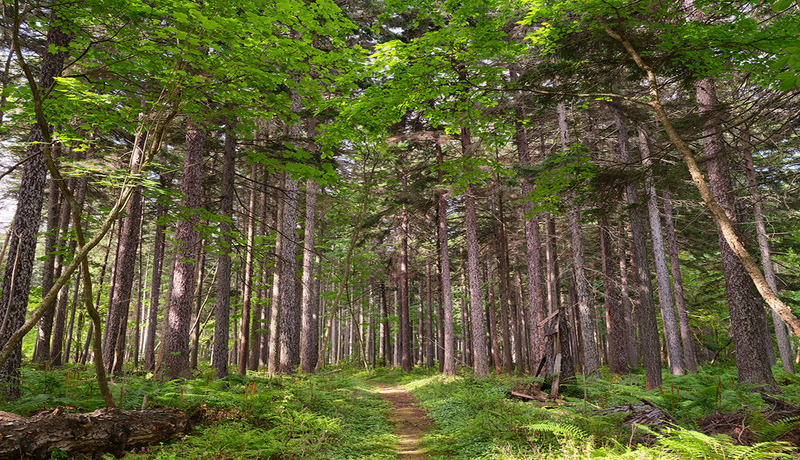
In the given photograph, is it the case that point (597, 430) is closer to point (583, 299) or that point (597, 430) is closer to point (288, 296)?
point (583, 299)

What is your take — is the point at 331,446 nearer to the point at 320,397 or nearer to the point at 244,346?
the point at 320,397

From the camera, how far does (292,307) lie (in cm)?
1331

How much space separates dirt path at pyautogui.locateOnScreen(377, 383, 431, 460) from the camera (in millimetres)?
7086

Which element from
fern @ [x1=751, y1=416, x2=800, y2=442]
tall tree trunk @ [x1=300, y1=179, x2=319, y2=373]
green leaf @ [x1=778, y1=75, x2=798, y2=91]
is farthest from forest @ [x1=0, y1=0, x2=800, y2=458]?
fern @ [x1=751, y1=416, x2=800, y2=442]

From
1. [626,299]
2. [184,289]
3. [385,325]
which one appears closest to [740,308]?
[626,299]

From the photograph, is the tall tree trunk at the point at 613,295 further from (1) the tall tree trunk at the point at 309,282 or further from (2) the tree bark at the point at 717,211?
(1) the tall tree trunk at the point at 309,282

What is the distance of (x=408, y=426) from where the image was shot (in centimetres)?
942

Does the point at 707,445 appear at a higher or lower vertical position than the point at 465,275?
lower

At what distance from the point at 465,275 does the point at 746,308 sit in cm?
2069

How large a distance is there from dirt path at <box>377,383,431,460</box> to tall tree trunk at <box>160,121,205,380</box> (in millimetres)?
5510

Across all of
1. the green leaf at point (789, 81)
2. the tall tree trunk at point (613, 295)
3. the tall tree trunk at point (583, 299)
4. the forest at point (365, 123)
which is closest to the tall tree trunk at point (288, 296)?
the forest at point (365, 123)

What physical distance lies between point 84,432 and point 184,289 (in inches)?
205

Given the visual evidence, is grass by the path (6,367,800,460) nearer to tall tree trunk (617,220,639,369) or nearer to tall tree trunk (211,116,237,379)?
tall tree trunk (211,116,237,379)

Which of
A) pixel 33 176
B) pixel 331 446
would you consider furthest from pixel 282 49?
pixel 331 446
